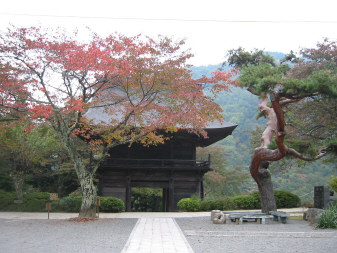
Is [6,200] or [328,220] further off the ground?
[328,220]

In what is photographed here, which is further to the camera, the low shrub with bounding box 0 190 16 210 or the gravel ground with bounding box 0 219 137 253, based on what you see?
the low shrub with bounding box 0 190 16 210

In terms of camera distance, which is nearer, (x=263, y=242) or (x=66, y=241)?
(x=263, y=242)

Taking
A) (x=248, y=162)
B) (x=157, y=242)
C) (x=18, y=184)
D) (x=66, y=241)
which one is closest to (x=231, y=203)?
(x=157, y=242)

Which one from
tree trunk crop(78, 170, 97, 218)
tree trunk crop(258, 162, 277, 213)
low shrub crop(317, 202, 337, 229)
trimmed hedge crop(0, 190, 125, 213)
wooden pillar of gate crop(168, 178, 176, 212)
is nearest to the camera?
low shrub crop(317, 202, 337, 229)

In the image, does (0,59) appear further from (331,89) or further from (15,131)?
(331,89)

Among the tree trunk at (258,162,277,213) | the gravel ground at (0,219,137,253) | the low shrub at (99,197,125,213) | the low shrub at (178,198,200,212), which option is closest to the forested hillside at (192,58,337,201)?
the low shrub at (178,198,200,212)

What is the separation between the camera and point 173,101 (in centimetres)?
1423

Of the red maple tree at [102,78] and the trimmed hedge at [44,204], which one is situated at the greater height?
the red maple tree at [102,78]

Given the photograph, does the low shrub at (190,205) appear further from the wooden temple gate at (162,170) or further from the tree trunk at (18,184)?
the tree trunk at (18,184)

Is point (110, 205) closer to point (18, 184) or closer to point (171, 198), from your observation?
point (171, 198)

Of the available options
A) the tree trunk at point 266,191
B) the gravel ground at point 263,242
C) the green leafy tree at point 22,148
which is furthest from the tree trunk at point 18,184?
the gravel ground at point 263,242

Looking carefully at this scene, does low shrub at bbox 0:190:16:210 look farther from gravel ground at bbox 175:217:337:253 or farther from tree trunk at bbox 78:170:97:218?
gravel ground at bbox 175:217:337:253

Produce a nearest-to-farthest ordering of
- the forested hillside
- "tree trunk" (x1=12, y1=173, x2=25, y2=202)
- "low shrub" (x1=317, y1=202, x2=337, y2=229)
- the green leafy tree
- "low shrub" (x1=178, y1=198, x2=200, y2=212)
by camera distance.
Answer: "low shrub" (x1=317, y1=202, x2=337, y2=229)
"low shrub" (x1=178, y1=198, x2=200, y2=212)
the green leafy tree
"tree trunk" (x1=12, y1=173, x2=25, y2=202)
the forested hillside

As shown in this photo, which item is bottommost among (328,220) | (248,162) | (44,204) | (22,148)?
(44,204)
